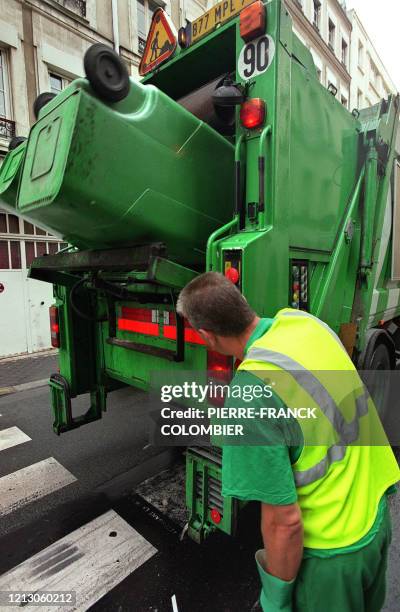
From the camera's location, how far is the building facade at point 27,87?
7.33m

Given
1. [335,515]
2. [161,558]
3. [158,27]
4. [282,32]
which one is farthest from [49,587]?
[158,27]

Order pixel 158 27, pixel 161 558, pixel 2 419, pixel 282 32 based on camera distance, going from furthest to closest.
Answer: pixel 2 419, pixel 158 27, pixel 161 558, pixel 282 32

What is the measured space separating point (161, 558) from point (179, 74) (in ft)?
10.7

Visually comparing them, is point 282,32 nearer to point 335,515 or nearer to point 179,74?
point 179,74

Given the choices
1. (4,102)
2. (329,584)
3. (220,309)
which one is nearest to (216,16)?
(220,309)

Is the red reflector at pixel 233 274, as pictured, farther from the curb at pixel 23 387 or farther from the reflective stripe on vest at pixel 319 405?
the curb at pixel 23 387

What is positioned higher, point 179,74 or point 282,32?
point 179,74

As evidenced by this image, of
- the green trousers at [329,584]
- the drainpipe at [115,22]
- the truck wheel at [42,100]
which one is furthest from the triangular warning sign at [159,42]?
the drainpipe at [115,22]

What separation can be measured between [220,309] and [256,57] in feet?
5.09

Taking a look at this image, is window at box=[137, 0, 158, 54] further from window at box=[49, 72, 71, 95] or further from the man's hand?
the man's hand

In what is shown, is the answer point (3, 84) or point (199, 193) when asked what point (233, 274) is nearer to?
point (199, 193)

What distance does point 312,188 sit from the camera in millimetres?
2330

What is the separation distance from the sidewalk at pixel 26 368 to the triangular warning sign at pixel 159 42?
15.7 ft

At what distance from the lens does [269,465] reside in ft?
3.18
